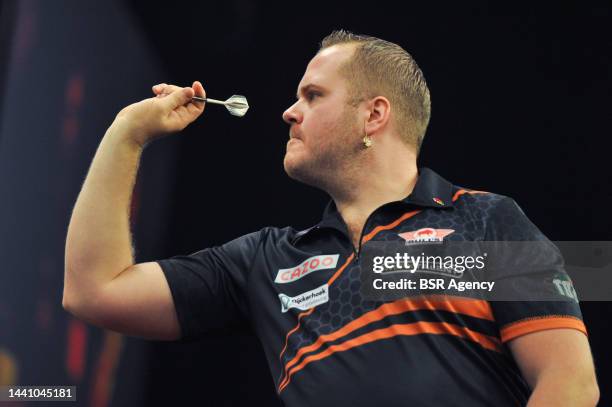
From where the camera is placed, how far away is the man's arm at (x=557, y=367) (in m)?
1.47

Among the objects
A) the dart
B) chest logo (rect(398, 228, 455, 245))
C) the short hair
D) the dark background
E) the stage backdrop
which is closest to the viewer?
chest logo (rect(398, 228, 455, 245))

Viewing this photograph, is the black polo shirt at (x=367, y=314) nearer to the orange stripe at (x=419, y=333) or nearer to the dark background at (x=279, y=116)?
the orange stripe at (x=419, y=333)

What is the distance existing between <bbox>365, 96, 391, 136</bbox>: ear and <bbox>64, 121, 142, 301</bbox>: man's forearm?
0.60 m

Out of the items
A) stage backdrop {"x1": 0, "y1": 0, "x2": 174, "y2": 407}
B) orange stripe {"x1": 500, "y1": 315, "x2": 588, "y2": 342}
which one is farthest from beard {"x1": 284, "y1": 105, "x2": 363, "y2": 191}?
stage backdrop {"x1": 0, "y1": 0, "x2": 174, "y2": 407}

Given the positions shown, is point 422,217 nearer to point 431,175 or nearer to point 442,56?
point 431,175

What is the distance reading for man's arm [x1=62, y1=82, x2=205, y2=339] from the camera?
175 centimetres

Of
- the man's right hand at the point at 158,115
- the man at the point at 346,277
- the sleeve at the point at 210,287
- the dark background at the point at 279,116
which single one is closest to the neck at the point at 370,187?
the man at the point at 346,277

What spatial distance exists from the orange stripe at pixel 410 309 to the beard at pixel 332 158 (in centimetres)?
42

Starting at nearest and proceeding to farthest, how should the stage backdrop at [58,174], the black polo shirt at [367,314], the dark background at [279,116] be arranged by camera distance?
the black polo shirt at [367,314], the stage backdrop at [58,174], the dark background at [279,116]

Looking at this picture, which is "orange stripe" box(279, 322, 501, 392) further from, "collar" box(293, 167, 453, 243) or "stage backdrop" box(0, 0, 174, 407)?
"stage backdrop" box(0, 0, 174, 407)

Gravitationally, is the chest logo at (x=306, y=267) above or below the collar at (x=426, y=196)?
below

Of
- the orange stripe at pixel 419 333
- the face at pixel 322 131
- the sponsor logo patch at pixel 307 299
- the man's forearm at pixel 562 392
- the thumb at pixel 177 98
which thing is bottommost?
the man's forearm at pixel 562 392

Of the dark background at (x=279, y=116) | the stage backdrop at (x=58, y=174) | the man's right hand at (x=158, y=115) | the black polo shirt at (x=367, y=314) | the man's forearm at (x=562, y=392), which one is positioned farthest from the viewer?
the dark background at (x=279, y=116)

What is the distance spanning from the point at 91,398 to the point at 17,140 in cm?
92
